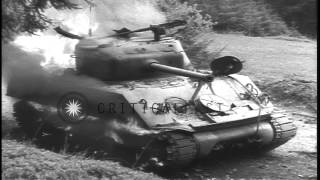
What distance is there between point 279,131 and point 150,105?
1.96 meters

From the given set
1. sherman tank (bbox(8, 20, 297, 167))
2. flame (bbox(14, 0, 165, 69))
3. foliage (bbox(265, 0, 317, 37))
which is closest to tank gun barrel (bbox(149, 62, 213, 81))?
sherman tank (bbox(8, 20, 297, 167))

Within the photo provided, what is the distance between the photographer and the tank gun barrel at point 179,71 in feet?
27.7

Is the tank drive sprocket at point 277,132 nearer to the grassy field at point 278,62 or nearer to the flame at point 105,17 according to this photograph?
the grassy field at point 278,62

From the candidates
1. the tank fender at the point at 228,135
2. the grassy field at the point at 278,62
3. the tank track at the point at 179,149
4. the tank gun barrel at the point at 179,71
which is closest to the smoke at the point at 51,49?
the tank gun barrel at the point at 179,71

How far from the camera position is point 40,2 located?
886 centimetres

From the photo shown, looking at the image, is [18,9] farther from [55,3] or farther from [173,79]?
[173,79]

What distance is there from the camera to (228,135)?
27.0 feet

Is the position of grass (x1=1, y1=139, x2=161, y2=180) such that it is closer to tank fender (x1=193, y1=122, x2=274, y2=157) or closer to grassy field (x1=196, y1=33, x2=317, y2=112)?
tank fender (x1=193, y1=122, x2=274, y2=157)

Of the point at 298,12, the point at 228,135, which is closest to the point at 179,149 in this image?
the point at 228,135

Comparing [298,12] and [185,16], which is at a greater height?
[298,12]

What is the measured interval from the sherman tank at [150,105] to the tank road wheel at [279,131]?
0.01 meters

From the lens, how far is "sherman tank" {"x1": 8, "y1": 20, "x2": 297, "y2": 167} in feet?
26.1

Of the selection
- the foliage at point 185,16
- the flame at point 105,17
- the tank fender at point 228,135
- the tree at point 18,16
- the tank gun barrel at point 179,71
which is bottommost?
the tank fender at point 228,135

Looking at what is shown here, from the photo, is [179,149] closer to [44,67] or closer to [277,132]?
[277,132]
